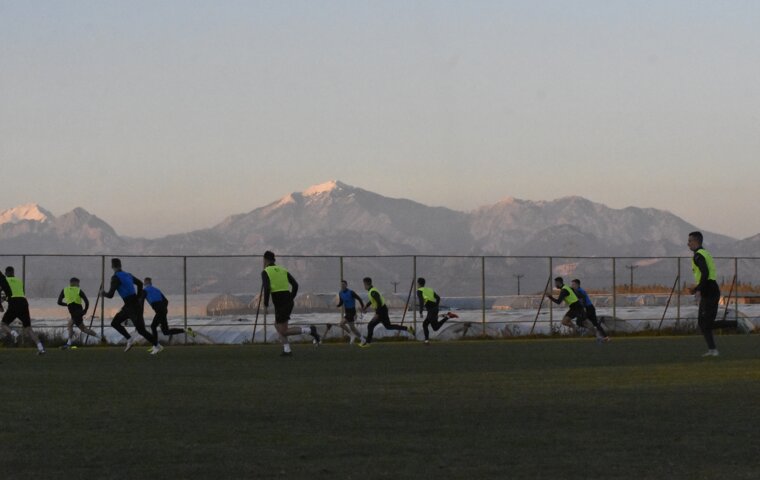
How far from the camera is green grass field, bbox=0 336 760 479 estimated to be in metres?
9.34

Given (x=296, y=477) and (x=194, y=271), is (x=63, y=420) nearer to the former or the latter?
(x=296, y=477)

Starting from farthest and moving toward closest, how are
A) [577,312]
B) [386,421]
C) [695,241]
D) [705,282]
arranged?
[577,312] → [705,282] → [695,241] → [386,421]

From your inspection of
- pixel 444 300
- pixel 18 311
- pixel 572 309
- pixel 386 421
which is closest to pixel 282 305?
pixel 18 311

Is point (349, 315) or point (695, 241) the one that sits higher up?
point (695, 241)

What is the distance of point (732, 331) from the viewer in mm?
42188

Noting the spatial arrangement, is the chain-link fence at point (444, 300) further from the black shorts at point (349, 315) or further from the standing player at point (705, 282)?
the standing player at point (705, 282)

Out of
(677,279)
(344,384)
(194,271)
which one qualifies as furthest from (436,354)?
(194,271)

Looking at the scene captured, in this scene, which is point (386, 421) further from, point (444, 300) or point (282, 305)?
point (444, 300)

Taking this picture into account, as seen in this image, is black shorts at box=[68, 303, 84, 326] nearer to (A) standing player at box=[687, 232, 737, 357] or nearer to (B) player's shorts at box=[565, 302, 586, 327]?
(B) player's shorts at box=[565, 302, 586, 327]

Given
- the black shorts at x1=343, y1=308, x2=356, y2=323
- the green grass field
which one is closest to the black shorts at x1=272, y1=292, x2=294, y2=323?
the green grass field

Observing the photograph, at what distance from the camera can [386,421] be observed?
1211 cm

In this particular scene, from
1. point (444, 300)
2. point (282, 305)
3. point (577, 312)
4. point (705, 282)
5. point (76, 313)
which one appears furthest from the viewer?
point (444, 300)

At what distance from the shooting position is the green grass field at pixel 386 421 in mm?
9336

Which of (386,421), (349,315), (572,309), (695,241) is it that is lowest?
(386,421)
